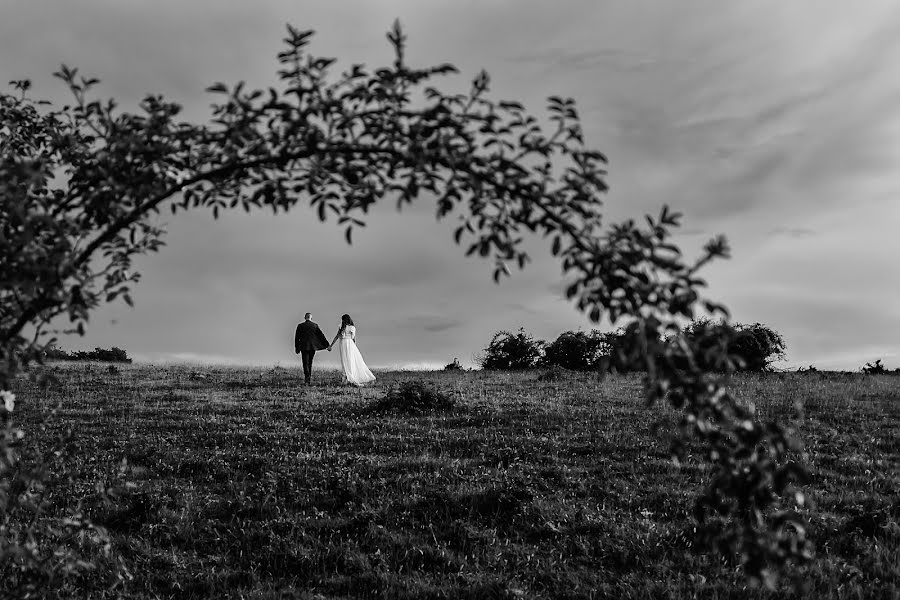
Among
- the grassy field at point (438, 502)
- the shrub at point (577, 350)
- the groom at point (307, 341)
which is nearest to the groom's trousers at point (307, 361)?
the groom at point (307, 341)

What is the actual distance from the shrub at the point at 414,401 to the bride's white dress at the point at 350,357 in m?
9.98

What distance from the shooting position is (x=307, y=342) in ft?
101

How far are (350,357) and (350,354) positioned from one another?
0.43ft

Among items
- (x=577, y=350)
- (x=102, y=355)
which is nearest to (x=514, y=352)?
(x=577, y=350)

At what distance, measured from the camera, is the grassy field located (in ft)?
29.8

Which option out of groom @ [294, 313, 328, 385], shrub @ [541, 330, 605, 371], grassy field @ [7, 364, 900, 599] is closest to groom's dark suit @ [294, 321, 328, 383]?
groom @ [294, 313, 328, 385]

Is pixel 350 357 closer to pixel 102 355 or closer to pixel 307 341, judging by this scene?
pixel 307 341

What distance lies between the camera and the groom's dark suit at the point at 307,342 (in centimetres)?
3080

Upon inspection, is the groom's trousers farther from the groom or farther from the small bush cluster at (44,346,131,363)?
the small bush cluster at (44,346,131,363)

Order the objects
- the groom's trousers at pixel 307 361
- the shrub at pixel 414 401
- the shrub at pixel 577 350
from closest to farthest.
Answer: the shrub at pixel 414 401, the groom's trousers at pixel 307 361, the shrub at pixel 577 350

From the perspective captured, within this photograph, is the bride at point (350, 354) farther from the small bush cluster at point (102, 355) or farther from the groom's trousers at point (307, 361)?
the small bush cluster at point (102, 355)

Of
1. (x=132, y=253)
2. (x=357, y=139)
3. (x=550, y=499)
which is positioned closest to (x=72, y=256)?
(x=132, y=253)

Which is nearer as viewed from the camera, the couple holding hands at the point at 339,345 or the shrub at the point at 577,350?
the couple holding hands at the point at 339,345

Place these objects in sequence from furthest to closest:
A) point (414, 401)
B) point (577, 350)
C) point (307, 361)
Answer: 1. point (577, 350)
2. point (307, 361)
3. point (414, 401)
